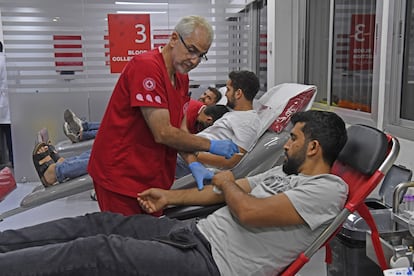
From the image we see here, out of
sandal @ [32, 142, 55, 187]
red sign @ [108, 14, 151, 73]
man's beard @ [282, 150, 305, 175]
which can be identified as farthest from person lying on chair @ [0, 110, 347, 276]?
red sign @ [108, 14, 151, 73]

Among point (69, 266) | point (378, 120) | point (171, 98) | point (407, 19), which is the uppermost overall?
point (407, 19)

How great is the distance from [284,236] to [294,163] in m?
0.31

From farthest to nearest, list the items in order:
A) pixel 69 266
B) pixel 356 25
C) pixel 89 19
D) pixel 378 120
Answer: pixel 89 19 < pixel 356 25 < pixel 378 120 < pixel 69 266

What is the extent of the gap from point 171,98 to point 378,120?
1.28 metres

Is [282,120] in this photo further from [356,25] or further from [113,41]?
[113,41]

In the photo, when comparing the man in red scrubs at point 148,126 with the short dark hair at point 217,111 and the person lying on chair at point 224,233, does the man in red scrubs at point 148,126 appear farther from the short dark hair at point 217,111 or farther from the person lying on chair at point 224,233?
the short dark hair at point 217,111

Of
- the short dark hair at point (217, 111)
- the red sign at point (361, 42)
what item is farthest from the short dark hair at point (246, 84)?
the red sign at point (361, 42)

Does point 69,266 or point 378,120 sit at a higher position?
point 378,120

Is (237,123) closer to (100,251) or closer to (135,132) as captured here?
(135,132)

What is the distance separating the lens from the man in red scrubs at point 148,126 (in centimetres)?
169

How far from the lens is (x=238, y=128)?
2701 millimetres

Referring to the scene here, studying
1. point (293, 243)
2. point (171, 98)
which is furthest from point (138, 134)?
point (293, 243)

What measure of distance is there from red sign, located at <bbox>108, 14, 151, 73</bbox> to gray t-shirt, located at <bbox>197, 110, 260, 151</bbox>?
2.02 meters

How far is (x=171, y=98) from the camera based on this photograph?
5.90 feet
